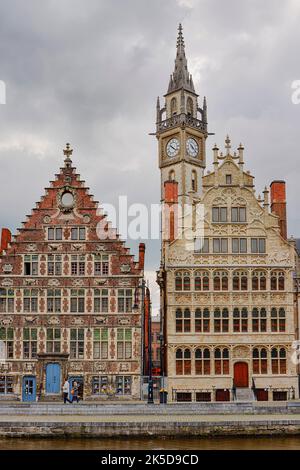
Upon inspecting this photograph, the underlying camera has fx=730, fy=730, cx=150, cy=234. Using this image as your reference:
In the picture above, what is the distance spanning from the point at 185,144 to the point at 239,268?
3299cm

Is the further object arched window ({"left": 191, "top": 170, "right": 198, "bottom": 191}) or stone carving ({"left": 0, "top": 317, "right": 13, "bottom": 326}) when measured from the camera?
arched window ({"left": 191, "top": 170, "right": 198, "bottom": 191})

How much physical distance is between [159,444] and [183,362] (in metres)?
16.7

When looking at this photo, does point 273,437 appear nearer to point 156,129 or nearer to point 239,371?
point 239,371

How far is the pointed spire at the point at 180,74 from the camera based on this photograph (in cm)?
8088

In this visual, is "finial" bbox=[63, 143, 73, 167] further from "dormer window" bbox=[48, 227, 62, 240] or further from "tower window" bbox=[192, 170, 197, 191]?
"tower window" bbox=[192, 170, 197, 191]

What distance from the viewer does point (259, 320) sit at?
4744 cm

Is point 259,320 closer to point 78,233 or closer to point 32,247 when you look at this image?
point 78,233

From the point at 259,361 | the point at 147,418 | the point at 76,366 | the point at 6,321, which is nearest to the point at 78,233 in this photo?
the point at 6,321

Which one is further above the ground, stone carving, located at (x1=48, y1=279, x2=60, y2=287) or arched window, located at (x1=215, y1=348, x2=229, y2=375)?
stone carving, located at (x1=48, y1=279, x2=60, y2=287)

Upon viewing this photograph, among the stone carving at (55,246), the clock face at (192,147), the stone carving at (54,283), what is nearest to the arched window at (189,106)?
the clock face at (192,147)

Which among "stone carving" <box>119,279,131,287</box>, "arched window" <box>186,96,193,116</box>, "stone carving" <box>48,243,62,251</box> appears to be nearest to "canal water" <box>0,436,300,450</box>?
"stone carving" <box>119,279,131,287</box>

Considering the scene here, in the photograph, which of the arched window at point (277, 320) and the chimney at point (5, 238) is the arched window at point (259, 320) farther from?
the chimney at point (5, 238)

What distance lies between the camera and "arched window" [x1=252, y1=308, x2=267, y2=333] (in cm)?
4741

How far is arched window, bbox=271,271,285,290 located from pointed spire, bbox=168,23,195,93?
3738 centimetres
